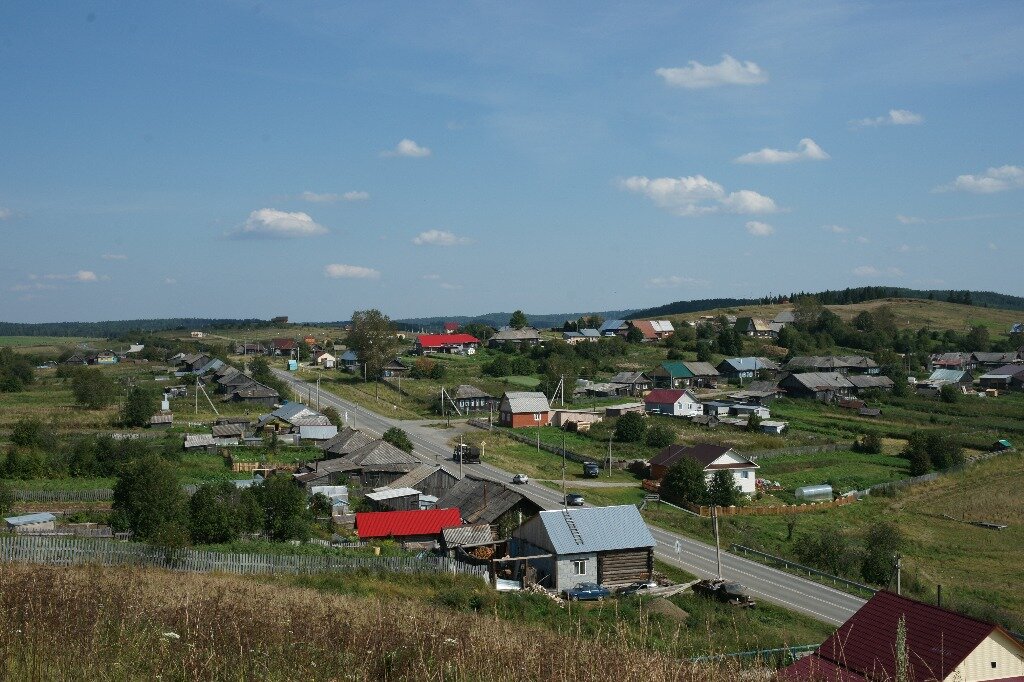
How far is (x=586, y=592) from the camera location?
25.9 metres

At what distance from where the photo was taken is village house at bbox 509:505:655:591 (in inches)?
1081

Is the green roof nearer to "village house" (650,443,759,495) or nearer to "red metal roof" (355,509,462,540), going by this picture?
"village house" (650,443,759,495)

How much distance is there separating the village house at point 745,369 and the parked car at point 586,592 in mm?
67273

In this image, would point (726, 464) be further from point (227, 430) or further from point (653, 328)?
point (653, 328)

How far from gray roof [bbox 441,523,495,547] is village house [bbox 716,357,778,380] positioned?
64.6 m

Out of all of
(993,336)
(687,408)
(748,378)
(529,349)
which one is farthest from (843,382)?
(993,336)

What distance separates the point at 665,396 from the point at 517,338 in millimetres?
41444

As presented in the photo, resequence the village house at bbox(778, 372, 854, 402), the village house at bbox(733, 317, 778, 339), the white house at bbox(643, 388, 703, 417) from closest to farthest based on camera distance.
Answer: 1. the white house at bbox(643, 388, 703, 417)
2. the village house at bbox(778, 372, 854, 402)
3. the village house at bbox(733, 317, 778, 339)

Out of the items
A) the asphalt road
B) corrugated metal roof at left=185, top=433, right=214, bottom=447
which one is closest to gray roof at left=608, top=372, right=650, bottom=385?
the asphalt road

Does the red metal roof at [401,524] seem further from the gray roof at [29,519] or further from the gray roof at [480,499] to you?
the gray roof at [29,519]

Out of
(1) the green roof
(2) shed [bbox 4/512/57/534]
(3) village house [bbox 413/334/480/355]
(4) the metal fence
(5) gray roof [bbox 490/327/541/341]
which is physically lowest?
(4) the metal fence

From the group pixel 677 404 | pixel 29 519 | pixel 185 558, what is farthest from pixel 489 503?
pixel 677 404

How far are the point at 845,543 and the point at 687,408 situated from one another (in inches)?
1397

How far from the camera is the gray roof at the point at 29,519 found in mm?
30266
